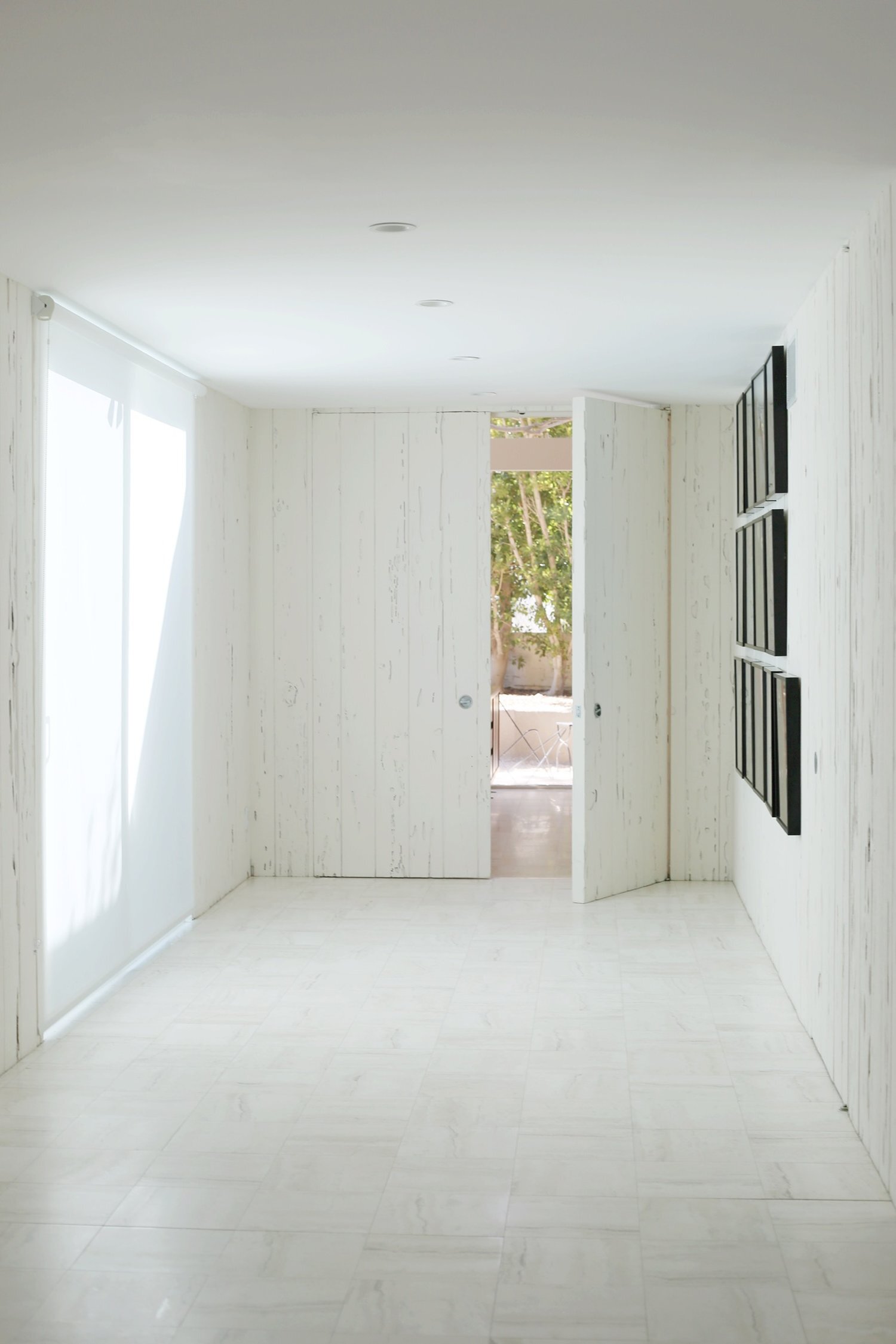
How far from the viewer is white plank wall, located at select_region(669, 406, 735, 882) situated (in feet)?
22.2

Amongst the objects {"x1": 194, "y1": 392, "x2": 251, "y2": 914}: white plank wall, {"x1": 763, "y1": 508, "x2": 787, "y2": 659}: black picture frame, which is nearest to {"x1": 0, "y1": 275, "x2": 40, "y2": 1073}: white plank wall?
{"x1": 194, "y1": 392, "x2": 251, "y2": 914}: white plank wall

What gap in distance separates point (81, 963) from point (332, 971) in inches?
38.6

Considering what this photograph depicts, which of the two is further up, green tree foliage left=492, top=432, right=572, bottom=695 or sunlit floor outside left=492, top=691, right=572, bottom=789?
green tree foliage left=492, top=432, right=572, bottom=695

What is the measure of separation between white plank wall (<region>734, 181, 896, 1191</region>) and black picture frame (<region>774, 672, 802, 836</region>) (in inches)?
1.3

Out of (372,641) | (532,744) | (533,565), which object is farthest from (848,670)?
(533,565)

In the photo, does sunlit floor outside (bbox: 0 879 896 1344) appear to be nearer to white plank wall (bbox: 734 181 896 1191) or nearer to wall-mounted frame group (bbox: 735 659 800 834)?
white plank wall (bbox: 734 181 896 1191)

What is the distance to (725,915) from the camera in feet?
19.9

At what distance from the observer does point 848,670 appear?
3.66 meters

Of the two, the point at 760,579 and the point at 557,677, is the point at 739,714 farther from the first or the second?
the point at 557,677

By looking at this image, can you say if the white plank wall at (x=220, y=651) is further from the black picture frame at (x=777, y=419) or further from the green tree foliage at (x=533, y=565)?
the green tree foliage at (x=533, y=565)

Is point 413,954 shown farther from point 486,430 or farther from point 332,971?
point 486,430

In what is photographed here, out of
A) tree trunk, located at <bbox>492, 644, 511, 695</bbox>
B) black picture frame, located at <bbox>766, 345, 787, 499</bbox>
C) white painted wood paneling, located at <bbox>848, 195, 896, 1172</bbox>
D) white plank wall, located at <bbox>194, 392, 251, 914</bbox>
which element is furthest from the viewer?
tree trunk, located at <bbox>492, 644, 511, 695</bbox>

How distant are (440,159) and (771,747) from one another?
271cm

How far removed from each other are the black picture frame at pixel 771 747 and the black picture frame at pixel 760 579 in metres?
0.28
